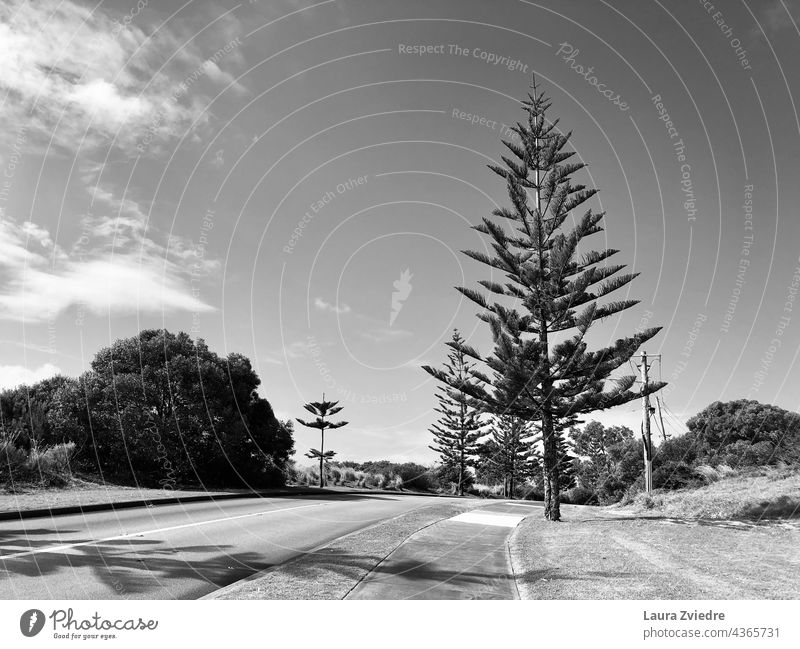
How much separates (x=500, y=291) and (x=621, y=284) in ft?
11.5

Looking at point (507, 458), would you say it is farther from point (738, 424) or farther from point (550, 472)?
point (550, 472)

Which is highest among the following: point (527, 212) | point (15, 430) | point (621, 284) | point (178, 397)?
point (527, 212)

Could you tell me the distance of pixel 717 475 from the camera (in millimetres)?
18125

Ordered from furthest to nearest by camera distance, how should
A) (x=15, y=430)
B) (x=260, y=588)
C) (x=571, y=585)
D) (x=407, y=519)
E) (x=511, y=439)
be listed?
(x=511, y=439)
(x=15, y=430)
(x=407, y=519)
(x=571, y=585)
(x=260, y=588)

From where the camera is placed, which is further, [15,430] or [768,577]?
[15,430]

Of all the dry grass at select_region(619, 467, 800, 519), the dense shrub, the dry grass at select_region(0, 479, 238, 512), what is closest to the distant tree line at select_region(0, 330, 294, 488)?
the dry grass at select_region(0, 479, 238, 512)

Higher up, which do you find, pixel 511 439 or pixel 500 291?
pixel 500 291

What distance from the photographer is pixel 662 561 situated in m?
6.56

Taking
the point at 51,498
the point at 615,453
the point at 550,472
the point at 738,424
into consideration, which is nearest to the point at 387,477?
the point at 615,453

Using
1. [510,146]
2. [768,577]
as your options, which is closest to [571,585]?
[768,577]

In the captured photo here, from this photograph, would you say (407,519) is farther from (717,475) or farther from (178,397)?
(178,397)

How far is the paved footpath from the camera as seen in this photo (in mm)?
4742
